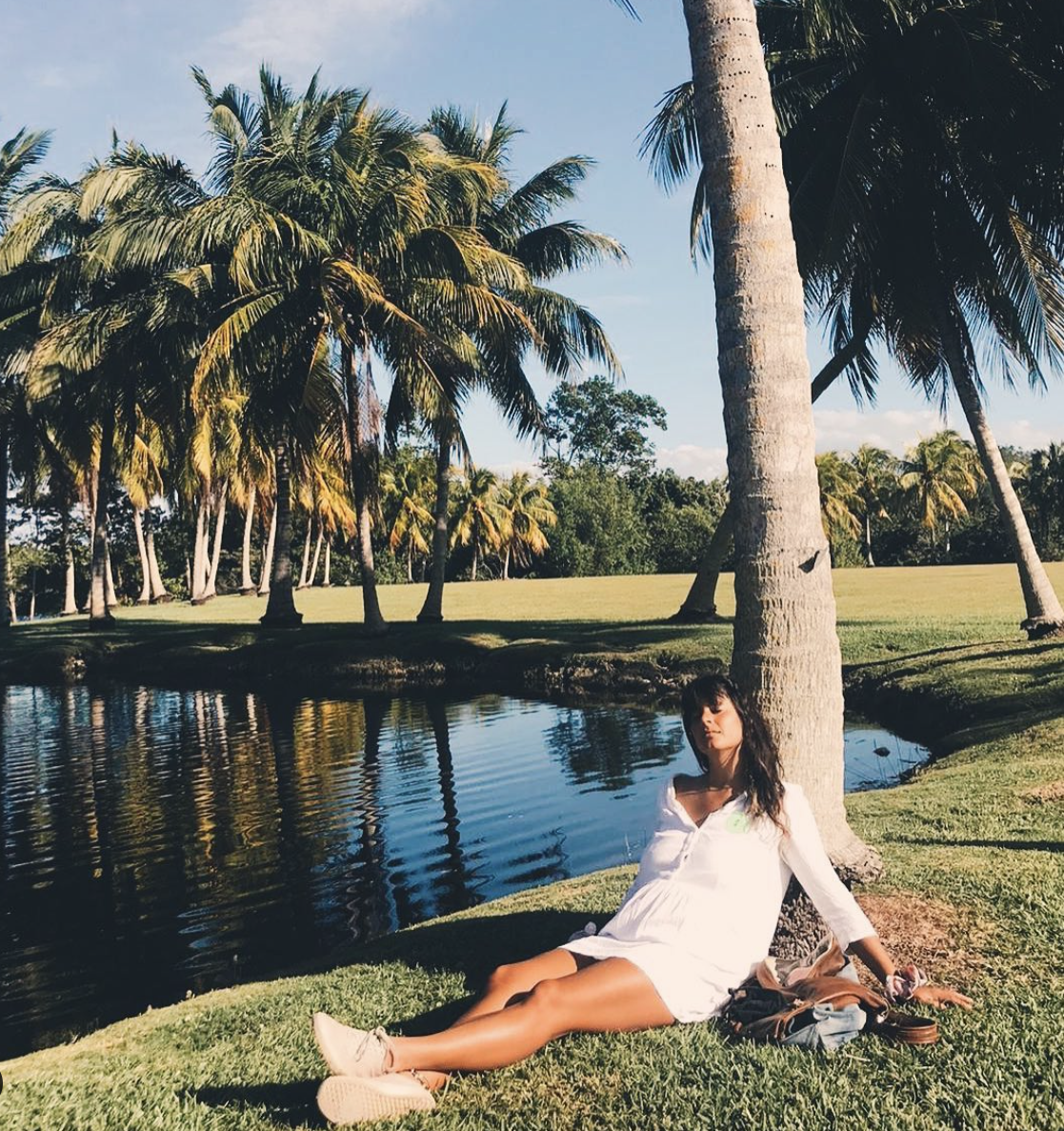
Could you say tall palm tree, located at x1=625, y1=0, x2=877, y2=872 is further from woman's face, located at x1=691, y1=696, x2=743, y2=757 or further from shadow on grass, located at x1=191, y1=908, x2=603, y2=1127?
shadow on grass, located at x1=191, y1=908, x2=603, y2=1127

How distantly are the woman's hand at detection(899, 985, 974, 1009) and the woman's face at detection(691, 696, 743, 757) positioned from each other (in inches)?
48.2

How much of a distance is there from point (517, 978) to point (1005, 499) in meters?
15.2

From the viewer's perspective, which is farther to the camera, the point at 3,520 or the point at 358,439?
the point at 3,520

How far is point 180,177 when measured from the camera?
2897cm

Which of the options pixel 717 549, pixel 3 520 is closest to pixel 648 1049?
pixel 717 549

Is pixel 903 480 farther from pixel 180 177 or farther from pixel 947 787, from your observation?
pixel 947 787

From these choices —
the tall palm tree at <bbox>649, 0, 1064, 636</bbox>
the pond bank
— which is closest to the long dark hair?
the pond bank

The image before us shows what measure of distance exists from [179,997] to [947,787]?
694 centimetres

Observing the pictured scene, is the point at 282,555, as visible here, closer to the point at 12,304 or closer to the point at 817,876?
the point at 12,304

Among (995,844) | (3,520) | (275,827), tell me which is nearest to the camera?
(995,844)

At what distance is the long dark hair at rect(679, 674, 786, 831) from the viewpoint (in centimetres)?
471

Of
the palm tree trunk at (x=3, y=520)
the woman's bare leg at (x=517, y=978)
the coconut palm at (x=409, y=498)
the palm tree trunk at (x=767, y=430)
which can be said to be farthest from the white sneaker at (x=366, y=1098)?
the coconut palm at (x=409, y=498)

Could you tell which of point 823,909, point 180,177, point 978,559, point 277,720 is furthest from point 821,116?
point 978,559

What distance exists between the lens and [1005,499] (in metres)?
17.3
